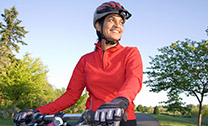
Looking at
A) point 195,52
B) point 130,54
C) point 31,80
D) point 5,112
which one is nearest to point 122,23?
point 130,54

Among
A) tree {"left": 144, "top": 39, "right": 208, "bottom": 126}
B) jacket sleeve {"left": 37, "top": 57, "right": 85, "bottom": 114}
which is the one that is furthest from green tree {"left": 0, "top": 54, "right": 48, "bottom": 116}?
jacket sleeve {"left": 37, "top": 57, "right": 85, "bottom": 114}

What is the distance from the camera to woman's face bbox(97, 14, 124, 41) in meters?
2.29

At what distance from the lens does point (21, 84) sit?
26.7 metres

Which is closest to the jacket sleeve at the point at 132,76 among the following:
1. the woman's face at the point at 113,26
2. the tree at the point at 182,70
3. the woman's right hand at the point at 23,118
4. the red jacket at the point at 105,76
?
the red jacket at the point at 105,76

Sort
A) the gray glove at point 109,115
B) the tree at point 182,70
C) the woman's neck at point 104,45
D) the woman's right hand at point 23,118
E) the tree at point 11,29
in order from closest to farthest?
1. the gray glove at point 109,115
2. the woman's right hand at point 23,118
3. the woman's neck at point 104,45
4. the tree at point 182,70
5. the tree at point 11,29

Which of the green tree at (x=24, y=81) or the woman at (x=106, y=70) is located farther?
the green tree at (x=24, y=81)

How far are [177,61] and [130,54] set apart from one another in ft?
66.9

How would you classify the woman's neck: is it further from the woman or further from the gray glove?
the gray glove

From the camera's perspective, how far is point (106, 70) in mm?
2191

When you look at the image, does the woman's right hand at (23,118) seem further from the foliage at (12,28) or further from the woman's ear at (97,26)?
the foliage at (12,28)

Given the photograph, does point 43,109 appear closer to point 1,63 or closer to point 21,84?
point 21,84

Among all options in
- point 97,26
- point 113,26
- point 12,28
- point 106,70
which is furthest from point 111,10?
point 12,28

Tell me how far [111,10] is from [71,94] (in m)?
1.05

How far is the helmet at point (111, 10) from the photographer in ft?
7.30
